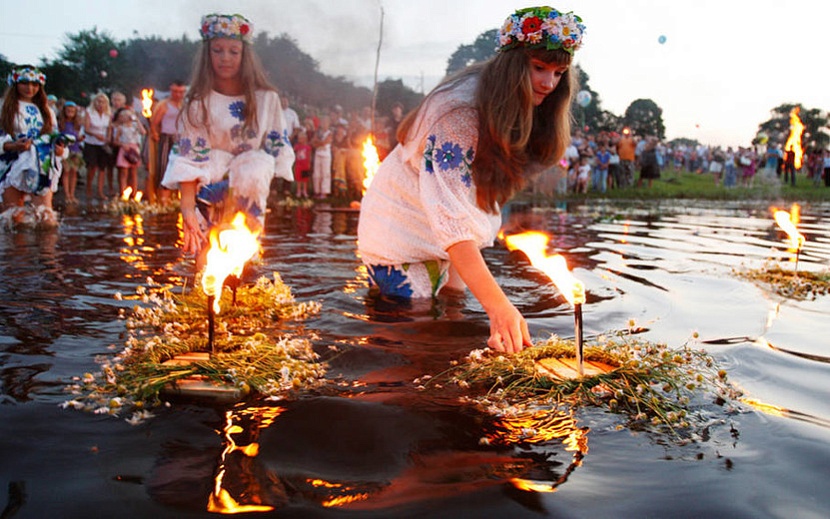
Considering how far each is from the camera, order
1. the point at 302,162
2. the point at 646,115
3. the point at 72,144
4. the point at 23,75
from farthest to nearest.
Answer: the point at 646,115, the point at 302,162, the point at 72,144, the point at 23,75

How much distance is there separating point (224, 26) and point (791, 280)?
5200mm

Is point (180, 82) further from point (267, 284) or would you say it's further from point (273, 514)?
point (273, 514)

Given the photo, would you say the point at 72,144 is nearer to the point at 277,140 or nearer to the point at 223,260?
the point at 277,140

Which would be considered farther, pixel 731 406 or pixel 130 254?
pixel 130 254

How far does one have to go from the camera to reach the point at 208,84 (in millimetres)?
6027

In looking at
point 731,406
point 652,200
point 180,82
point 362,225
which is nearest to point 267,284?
point 362,225

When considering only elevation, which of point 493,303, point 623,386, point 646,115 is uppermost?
point 646,115

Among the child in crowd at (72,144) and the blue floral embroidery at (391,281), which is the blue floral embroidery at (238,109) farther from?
the child in crowd at (72,144)

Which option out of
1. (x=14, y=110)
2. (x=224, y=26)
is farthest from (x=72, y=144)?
(x=224, y=26)

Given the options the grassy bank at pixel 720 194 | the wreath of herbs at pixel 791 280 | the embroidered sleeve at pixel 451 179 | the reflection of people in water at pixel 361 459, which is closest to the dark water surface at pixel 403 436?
the reflection of people in water at pixel 361 459

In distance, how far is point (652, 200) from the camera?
898 inches

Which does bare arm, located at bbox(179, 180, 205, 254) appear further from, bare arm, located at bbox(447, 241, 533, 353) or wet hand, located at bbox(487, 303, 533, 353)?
wet hand, located at bbox(487, 303, 533, 353)

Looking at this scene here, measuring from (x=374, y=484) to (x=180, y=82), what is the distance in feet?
34.9

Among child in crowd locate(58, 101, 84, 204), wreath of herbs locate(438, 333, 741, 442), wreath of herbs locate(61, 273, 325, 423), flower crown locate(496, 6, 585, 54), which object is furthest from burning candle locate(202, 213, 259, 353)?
child in crowd locate(58, 101, 84, 204)
